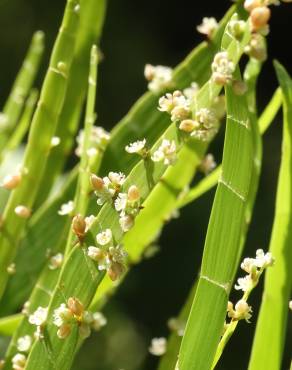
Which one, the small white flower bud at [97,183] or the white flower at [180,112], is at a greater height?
the white flower at [180,112]

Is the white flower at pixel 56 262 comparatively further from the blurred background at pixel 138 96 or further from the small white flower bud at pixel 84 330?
the blurred background at pixel 138 96

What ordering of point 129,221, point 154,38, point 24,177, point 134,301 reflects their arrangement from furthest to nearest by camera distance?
point 154,38 < point 134,301 < point 24,177 < point 129,221

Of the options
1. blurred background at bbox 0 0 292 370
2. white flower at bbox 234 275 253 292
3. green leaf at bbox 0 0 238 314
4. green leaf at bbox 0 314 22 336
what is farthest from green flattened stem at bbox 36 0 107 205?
blurred background at bbox 0 0 292 370

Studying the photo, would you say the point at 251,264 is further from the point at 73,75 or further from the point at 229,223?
the point at 73,75

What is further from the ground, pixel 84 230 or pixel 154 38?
pixel 154 38

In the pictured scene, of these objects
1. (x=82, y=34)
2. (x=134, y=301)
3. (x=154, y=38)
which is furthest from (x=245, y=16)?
(x=154, y=38)

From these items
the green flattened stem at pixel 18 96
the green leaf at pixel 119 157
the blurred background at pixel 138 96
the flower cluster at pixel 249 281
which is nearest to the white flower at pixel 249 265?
the flower cluster at pixel 249 281
